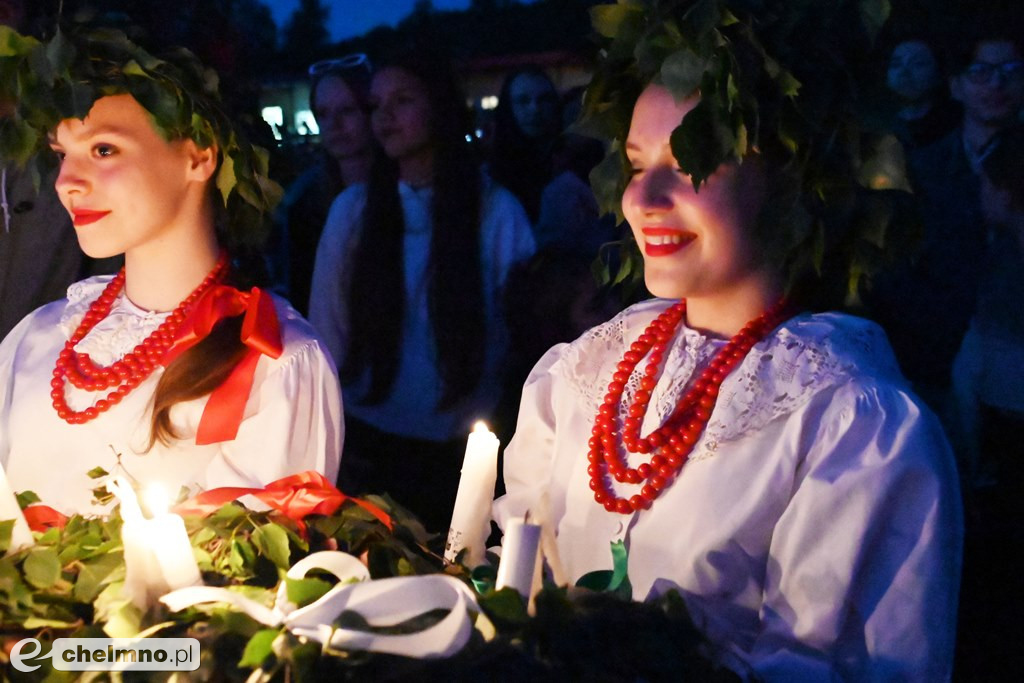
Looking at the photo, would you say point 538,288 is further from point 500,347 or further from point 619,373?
point 619,373

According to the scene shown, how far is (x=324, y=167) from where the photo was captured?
357cm

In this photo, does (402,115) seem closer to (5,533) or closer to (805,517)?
(5,533)

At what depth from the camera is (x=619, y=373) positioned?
1.83 m

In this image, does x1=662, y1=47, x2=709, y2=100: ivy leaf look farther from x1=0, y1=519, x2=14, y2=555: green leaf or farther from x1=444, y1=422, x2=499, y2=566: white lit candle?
x1=0, y1=519, x2=14, y2=555: green leaf

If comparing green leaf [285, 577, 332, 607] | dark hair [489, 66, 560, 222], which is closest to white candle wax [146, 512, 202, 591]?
green leaf [285, 577, 332, 607]

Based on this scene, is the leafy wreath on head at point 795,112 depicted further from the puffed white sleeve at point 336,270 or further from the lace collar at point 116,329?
the puffed white sleeve at point 336,270

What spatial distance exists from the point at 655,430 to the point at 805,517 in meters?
0.30

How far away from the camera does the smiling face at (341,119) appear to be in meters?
3.44

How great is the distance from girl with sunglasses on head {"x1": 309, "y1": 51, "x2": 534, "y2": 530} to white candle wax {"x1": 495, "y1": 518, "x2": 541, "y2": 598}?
189 cm

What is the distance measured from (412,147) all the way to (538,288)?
57 centimetres

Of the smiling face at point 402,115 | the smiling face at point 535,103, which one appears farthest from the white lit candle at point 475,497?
the smiling face at point 535,103

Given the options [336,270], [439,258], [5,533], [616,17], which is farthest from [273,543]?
[336,270]

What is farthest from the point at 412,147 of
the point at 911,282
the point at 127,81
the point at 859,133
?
the point at 859,133

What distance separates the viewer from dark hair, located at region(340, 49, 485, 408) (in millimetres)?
3191
